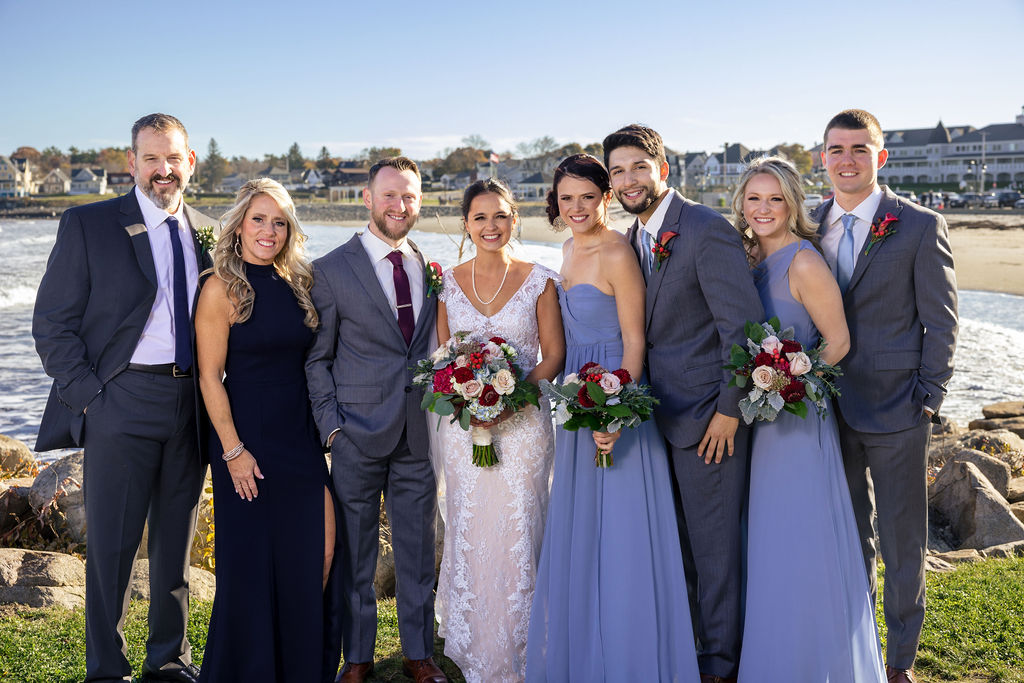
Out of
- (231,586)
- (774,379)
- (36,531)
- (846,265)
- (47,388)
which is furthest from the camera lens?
(47,388)

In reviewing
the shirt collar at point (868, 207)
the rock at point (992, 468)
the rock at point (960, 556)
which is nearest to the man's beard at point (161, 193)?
the shirt collar at point (868, 207)

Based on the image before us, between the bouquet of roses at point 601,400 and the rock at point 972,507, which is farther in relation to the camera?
the rock at point 972,507

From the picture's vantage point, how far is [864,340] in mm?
5078

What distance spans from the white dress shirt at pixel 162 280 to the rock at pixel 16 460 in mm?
7317

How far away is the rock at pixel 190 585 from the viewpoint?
22.5 ft

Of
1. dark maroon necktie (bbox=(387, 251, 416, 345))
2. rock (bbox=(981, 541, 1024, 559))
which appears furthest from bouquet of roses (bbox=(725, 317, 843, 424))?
rock (bbox=(981, 541, 1024, 559))

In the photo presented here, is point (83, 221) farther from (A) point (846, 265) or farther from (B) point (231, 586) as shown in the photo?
(A) point (846, 265)

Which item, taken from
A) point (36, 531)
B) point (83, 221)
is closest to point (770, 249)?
point (83, 221)

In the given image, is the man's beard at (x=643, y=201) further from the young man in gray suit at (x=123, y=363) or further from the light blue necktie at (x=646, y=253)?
the young man in gray suit at (x=123, y=363)

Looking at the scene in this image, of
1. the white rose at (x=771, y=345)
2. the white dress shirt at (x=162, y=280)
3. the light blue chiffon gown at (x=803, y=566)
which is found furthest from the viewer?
the white dress shirt at (x=162, y=280)

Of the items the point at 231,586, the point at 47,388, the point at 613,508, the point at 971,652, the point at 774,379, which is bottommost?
the point at 47,388

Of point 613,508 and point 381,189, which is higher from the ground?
point 381,189

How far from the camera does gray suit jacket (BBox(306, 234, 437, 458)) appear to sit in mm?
5078

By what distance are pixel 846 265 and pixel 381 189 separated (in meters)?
2.83
